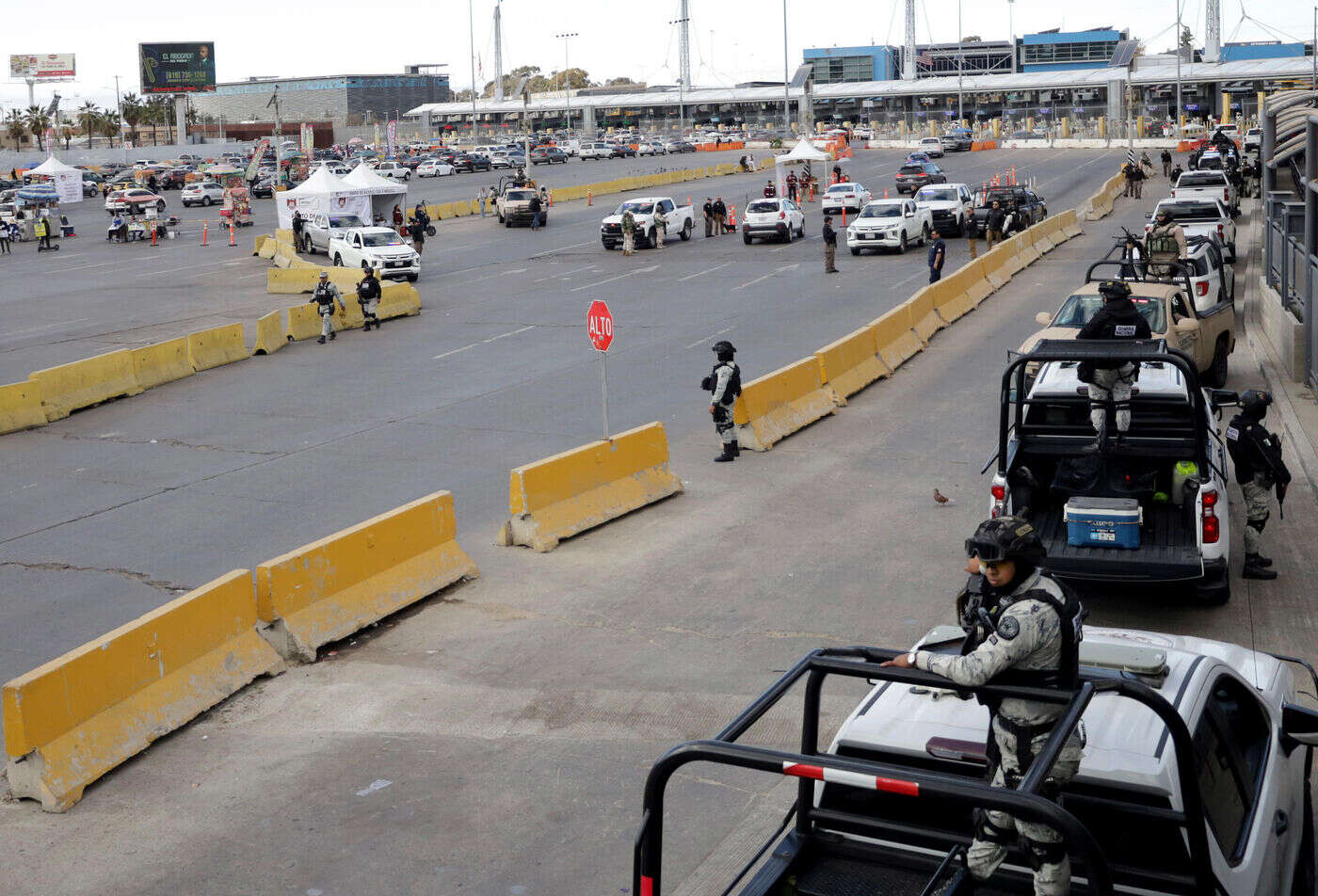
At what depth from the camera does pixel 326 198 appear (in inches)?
1880

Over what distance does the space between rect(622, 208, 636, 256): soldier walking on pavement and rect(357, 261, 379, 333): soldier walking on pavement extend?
1440cm

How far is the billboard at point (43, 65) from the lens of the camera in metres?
152

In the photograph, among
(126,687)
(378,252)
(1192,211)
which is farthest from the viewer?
(378,252)

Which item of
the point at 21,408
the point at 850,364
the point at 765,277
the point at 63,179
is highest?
the point at 63,179

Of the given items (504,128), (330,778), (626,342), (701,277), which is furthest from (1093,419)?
(504,128)

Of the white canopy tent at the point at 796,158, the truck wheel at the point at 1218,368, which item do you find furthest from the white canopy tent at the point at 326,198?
the truck wheel at the point at 1218,368

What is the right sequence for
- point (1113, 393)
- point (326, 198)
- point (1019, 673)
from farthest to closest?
point (326, 198) < point (1113, 393) < point (1019, 673)

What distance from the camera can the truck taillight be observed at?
1051 centimetres

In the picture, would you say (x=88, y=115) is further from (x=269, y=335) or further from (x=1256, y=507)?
(x=1256, y=507)

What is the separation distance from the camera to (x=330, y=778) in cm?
862

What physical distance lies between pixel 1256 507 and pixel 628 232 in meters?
34.4

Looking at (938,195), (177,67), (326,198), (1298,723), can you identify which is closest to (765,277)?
(938,195)

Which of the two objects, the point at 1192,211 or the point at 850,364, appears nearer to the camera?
the point at 850,364

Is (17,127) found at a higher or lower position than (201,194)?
higher
